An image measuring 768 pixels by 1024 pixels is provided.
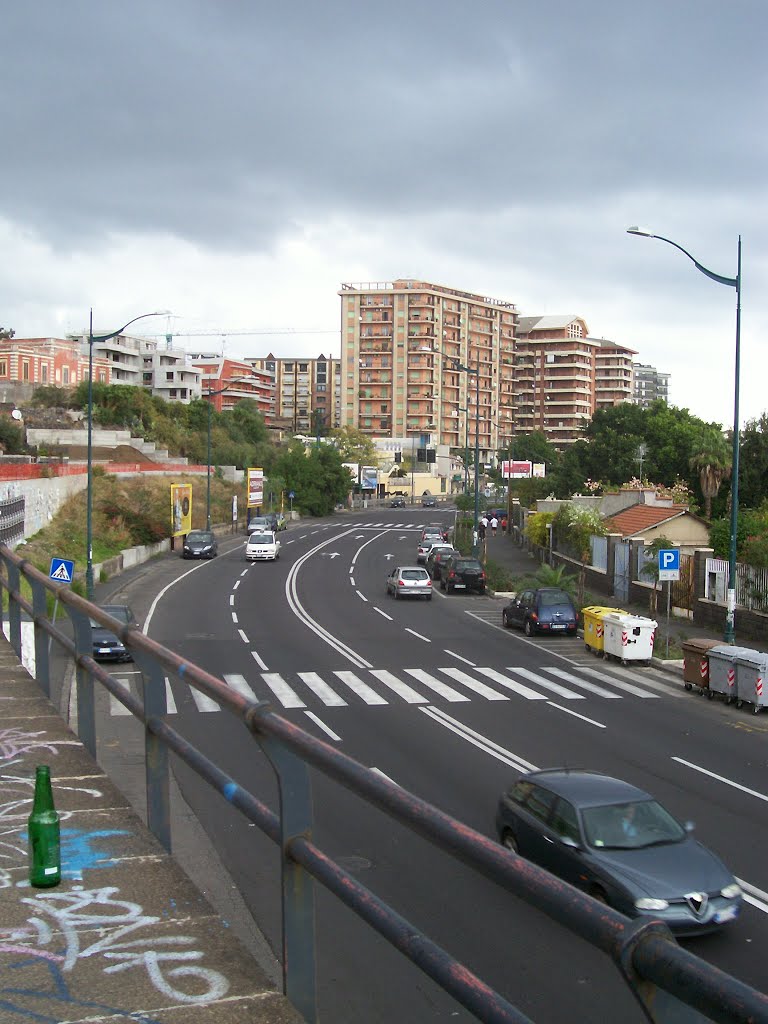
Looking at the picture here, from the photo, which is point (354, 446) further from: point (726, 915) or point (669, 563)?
point (726, 915)

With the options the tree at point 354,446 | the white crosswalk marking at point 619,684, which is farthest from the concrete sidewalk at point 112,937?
the tree at point 354,446

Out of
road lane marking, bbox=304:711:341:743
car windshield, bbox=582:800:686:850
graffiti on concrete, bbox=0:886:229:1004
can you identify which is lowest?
road lane marking, bbox=304:711:341:743

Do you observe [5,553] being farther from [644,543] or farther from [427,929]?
[644,543]

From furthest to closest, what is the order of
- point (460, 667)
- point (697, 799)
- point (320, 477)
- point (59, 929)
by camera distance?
point (320, 477) → point (460, 667) → point (697, 799) → point (59, 929)

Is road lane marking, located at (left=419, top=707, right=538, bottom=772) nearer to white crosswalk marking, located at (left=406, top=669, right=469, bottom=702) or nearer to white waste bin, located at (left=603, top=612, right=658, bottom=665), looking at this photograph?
white crosswalk marking, located at (left=406, top=669, right=469, bottom=702)

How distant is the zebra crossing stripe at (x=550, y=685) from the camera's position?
2427 cm

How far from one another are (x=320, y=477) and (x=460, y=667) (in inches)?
3337

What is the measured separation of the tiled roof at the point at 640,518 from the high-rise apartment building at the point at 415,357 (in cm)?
11568

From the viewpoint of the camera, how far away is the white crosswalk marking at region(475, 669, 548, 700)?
24.0 meters

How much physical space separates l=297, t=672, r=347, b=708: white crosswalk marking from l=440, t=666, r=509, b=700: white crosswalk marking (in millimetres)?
3345

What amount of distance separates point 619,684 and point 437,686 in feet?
16.0

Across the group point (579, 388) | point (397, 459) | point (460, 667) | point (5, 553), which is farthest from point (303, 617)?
point (579, 388)

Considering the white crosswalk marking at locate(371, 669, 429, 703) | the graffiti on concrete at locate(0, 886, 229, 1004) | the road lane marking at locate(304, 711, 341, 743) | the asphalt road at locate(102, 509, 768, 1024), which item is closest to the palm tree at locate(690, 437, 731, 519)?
the asphalt road at locate(102, 509, 768, 1024)

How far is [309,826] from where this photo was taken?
343 centimetres
